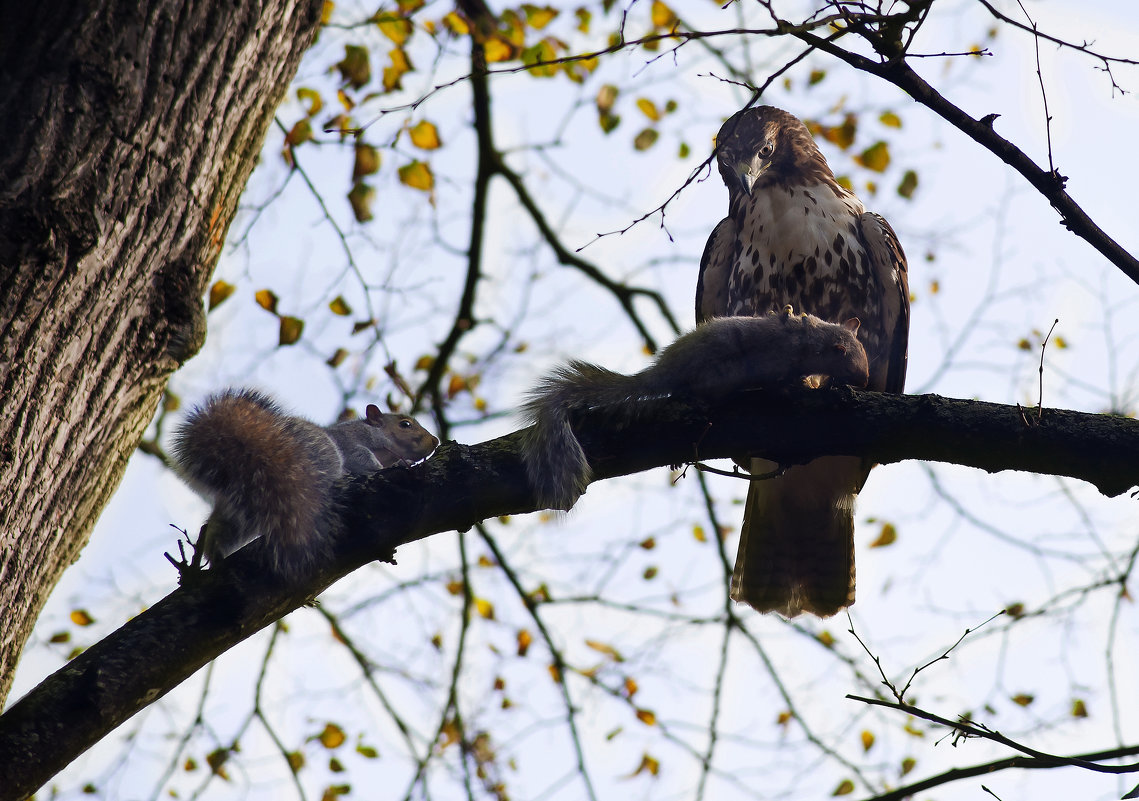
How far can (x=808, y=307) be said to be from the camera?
151 inches

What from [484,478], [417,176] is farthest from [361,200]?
[484,478]

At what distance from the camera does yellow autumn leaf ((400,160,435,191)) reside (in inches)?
210

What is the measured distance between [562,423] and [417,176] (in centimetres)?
326

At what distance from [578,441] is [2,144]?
4.61 ft

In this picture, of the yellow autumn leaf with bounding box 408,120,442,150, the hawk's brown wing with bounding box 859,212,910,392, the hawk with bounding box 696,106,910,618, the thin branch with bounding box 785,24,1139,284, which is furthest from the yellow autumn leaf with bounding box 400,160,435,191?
the thin branch with bounding box 785,24,1139,284

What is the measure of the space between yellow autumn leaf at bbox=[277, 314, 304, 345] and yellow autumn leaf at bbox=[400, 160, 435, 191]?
98 centimetres

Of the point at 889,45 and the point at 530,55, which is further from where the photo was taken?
the point at 530,55

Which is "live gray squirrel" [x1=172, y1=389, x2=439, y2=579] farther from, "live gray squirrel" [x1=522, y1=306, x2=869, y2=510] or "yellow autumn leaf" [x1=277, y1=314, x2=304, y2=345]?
"yellow autumn leaf" [x1=277, y1=314, x2=304, y2=345]

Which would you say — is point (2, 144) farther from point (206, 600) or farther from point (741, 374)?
point (741, 374)

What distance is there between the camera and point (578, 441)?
2.46 m

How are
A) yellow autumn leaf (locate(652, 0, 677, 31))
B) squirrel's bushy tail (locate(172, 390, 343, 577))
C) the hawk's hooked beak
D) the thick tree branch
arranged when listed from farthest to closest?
yellow autumn leaf (locate(652, 0, 677, 31)), the hawk's hooked beak, squirrel's bushy tail (locate(172, 390, 343, 577)), the thick tree branch

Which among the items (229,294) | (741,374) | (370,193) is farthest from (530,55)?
(741,374)

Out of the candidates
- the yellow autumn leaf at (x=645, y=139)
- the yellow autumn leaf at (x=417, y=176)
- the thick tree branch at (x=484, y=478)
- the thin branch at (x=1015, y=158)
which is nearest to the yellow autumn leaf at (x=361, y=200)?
the yellow autumn leaf at (x=417, y=176)

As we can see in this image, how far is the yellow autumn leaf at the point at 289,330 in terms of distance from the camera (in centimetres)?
526
